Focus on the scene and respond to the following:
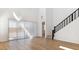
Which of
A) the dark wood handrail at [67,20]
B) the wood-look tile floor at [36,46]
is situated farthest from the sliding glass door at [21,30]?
the wood-look tile floor at [36,46]

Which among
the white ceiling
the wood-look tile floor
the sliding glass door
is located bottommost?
the wood-look tile floor

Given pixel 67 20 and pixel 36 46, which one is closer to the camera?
pixel 36 46

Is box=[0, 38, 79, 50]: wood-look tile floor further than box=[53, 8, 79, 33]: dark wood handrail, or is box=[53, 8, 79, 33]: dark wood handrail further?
box=[53, 8, 79, 33]: dark wood handrail

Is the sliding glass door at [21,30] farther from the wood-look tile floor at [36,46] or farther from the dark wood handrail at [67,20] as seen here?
the wood-look tile floor at [36,46]

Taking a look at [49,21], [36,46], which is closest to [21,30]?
[49,21]

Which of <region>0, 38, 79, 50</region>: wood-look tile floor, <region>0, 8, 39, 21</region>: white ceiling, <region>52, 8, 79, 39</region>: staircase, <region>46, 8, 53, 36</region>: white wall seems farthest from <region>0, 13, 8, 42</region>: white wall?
<region>52, 8, 79, 39</region>: staircase

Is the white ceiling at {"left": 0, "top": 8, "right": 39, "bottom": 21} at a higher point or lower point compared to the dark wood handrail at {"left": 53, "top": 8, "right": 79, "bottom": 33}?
higher

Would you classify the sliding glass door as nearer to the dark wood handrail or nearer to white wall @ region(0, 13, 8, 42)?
white wall @ region(0, 13, 8, 42)

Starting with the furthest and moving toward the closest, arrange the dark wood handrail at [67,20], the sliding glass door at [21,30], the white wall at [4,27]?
the sliding glass door at [21,30] → the white wall at [4,27] → the dark wood handrail at [67,20]

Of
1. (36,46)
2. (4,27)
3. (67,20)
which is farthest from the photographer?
(4,27)

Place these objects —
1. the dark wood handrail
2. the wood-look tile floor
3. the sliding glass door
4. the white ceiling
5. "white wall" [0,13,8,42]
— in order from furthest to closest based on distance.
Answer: the sliding glass door
the white ceiling
"white wall" [0,13,8,42]
the dark wood handrail
the wood-look tile floor

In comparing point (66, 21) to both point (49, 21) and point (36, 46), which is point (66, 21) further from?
point (36, 46)

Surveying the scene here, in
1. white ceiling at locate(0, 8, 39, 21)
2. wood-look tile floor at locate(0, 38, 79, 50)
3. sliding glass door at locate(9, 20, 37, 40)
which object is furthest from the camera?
sliding glass door at locate(9, 20, 37, 40)
